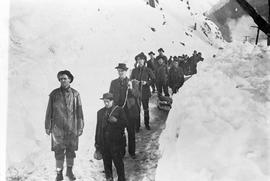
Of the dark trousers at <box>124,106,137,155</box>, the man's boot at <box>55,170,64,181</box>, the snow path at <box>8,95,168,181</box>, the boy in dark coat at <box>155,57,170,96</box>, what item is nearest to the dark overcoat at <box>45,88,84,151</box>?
the snow path at <box>8,95,168,181</box>

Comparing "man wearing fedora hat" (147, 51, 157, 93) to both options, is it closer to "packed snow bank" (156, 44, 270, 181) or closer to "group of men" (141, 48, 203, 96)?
"group of men" (141, 48, 203, 96)

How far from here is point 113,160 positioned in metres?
4.59

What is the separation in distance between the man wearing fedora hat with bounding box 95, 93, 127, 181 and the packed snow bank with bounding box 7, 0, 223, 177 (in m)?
0.19

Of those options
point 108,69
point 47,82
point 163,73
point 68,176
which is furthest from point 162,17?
point 68,176

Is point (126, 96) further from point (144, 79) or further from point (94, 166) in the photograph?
point (94, 166)

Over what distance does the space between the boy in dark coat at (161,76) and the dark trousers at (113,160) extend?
1.51 metres

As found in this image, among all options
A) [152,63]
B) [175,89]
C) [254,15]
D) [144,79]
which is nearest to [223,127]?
[254,15]

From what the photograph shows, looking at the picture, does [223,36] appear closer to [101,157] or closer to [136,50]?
[136,50]

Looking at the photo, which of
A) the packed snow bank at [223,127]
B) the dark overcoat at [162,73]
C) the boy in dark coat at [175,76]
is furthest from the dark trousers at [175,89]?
the packed snow bank at [223,127]

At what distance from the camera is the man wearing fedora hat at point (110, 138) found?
15.0ft

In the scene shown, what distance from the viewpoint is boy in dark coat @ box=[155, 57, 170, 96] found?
5.88 metres

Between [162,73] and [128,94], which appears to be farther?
[162,73]

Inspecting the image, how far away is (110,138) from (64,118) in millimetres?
646

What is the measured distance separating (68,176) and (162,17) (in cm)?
290
